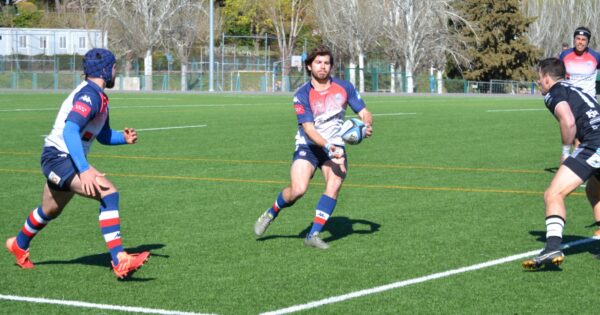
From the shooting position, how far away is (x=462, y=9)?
8250 cm

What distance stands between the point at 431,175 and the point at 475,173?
2.47ft

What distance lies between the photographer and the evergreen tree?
79.7m

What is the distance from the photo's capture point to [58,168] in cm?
806

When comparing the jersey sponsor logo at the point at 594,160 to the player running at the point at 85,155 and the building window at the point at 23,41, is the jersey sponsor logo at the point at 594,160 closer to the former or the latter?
the player running at the point at 85,155

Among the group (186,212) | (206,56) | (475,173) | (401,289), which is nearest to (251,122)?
(475,173)

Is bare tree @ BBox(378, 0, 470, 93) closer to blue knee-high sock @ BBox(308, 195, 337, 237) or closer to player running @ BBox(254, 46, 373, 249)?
player running @ BBox(254, 46, 373, 249)

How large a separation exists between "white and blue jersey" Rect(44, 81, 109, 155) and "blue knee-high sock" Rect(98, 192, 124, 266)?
1.53 feet

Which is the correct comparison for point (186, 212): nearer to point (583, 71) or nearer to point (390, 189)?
point (390, 189)

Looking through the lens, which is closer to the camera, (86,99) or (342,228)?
(86,99)

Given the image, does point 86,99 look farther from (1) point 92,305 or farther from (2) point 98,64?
(1) point 92,305

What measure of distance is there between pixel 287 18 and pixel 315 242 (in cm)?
10461

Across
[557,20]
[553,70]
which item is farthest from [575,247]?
[557,20]

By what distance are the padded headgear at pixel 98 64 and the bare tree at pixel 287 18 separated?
93.7 m

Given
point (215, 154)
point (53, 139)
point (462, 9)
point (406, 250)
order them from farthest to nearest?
point (462, 9)
point (215, 154)
point (406, 250)
point (53, 139)
